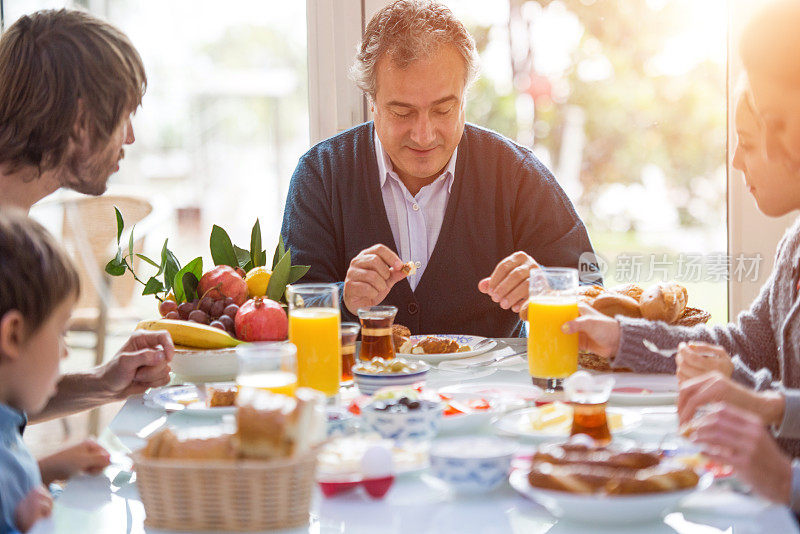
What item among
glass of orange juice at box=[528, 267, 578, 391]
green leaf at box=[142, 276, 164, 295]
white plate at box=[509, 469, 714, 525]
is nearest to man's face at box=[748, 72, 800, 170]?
glass of orange juice at box=[528, 267, 578, 391]

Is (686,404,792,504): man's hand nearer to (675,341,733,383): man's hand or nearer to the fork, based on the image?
(675,341,733,383): man's hand

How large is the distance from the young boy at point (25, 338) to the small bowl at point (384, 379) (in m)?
0.50

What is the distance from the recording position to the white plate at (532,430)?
126 centimetres

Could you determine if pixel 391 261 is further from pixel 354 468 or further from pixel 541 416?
pixel 354 468

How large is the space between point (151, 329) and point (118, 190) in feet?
6.47

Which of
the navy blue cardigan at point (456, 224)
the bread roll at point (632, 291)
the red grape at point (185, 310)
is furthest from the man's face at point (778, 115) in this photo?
the red grape at point (185, 310)

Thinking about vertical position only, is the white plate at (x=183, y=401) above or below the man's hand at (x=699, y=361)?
below

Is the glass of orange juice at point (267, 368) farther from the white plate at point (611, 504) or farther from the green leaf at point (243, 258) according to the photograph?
the green leaf at point (243, 258)

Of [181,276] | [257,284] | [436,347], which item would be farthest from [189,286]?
[436,347]

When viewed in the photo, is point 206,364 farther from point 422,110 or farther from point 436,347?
point 422,110

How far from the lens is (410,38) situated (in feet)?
7.52

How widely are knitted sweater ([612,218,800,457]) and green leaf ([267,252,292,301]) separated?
0.70 m

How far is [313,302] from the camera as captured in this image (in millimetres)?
1534

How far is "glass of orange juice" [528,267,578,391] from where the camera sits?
5.21 ft
